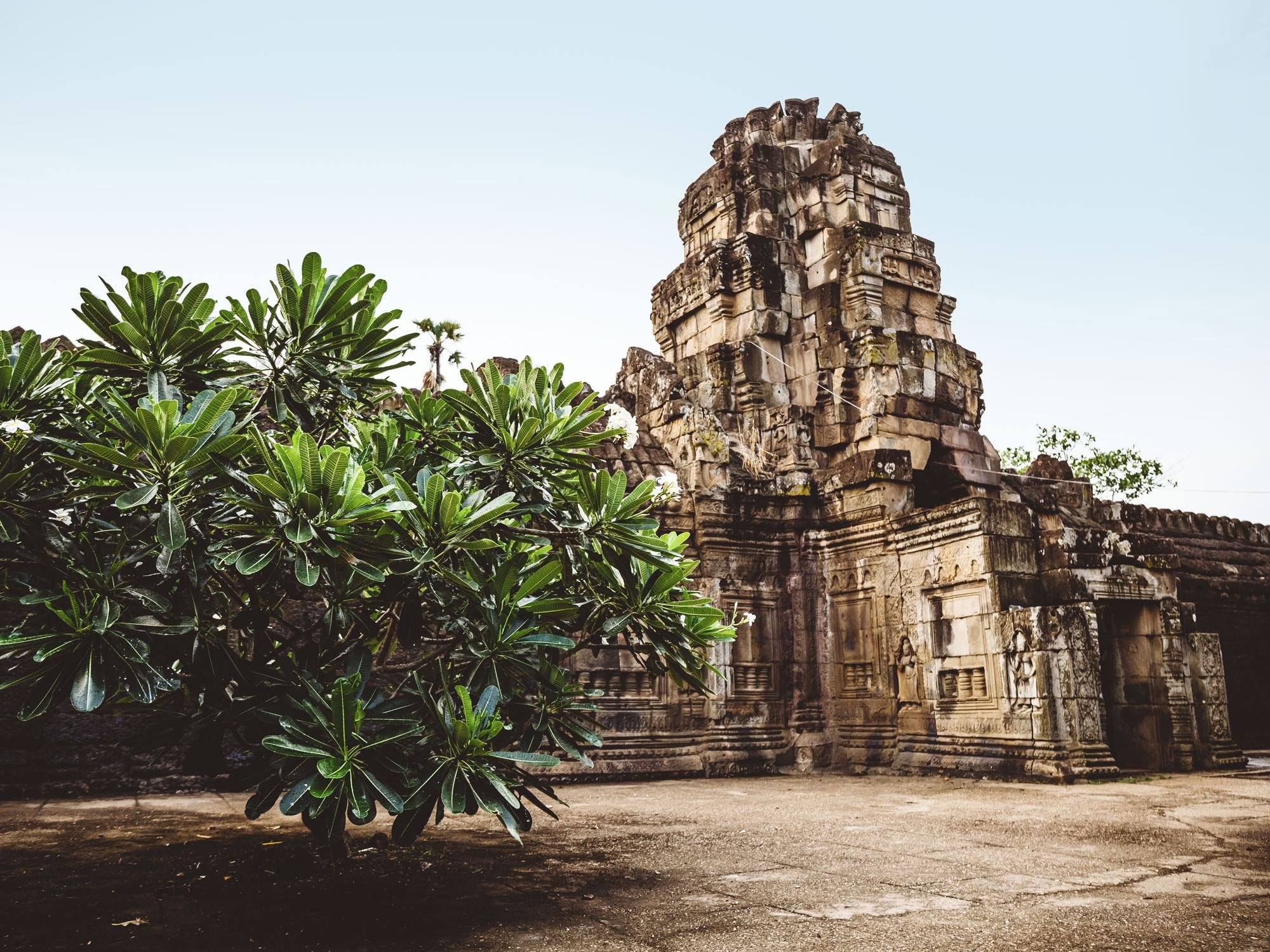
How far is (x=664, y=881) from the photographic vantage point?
173 inches

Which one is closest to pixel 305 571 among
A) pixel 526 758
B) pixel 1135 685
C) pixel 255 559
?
pixel 255 559

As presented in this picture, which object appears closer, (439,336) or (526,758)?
(526,758)

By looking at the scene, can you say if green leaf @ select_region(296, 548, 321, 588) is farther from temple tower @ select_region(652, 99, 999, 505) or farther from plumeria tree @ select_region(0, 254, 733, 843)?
temple tower @ select_region(652, 99, 999, 505)

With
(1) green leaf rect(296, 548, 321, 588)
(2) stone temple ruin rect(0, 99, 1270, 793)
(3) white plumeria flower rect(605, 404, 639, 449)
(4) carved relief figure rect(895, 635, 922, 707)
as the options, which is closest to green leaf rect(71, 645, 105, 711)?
(1) green leaf rect(296, 548, 321, 588)

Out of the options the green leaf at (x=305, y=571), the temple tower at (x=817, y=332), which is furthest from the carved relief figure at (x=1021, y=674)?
the green leaf at (x=305, y=571)

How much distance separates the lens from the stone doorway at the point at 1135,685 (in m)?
10.0

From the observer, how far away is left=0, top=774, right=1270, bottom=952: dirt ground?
338 centimetres

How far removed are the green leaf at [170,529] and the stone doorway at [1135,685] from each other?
32.8ft

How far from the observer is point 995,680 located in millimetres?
9555

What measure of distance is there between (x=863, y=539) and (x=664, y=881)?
25.4ft

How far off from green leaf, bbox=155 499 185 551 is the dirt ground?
140cm

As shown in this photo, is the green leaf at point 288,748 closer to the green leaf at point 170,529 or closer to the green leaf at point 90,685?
the green leaf at point 90,685

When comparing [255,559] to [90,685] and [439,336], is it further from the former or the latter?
[439,336]

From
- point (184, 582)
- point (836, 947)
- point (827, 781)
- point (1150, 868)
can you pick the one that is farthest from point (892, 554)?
point (184, 582)
